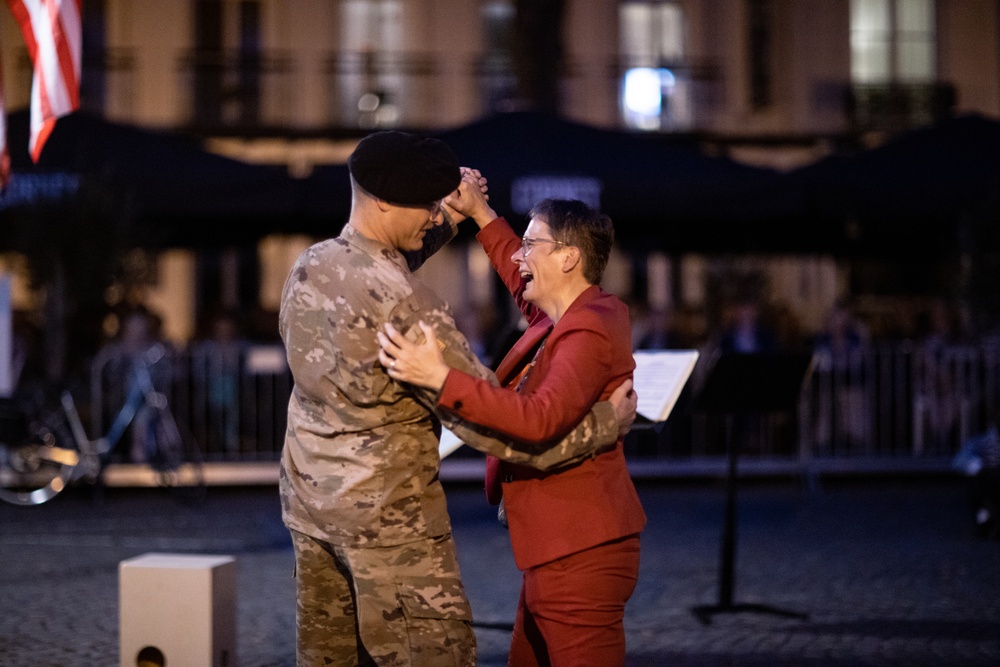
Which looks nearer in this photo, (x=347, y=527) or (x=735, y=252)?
(x=347, y=527)

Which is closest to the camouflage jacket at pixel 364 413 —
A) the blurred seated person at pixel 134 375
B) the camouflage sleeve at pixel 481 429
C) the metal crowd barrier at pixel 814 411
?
the camouflage sleeve at pixel 481 429

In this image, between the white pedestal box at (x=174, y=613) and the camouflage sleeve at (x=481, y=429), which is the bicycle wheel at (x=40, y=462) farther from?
the camouflage sleeve at (x=481, y=429)

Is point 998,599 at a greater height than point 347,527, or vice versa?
point 347,527

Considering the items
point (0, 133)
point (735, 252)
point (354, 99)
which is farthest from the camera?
point (354, 99)

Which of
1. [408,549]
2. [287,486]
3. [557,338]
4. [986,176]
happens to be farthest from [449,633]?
[986,176]

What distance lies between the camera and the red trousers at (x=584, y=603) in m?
3.50

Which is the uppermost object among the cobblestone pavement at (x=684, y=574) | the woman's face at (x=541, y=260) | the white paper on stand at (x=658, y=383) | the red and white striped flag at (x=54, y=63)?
the red and white striped flag at (x=54, y=63)

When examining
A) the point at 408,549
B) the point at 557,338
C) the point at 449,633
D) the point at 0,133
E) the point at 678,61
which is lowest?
the point at 449,633

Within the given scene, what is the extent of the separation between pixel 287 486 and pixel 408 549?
40cm

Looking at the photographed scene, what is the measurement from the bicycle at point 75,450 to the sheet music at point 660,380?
260 inches

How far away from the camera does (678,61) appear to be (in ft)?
80.3

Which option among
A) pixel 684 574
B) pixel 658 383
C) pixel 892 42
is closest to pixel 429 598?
pixel 658 383

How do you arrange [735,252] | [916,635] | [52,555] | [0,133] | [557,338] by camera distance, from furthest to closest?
[735,252]
[52,555]
[0,133]
[916,635]
[557,338]

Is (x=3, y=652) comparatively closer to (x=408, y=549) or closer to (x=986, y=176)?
(x=408, y=549)
